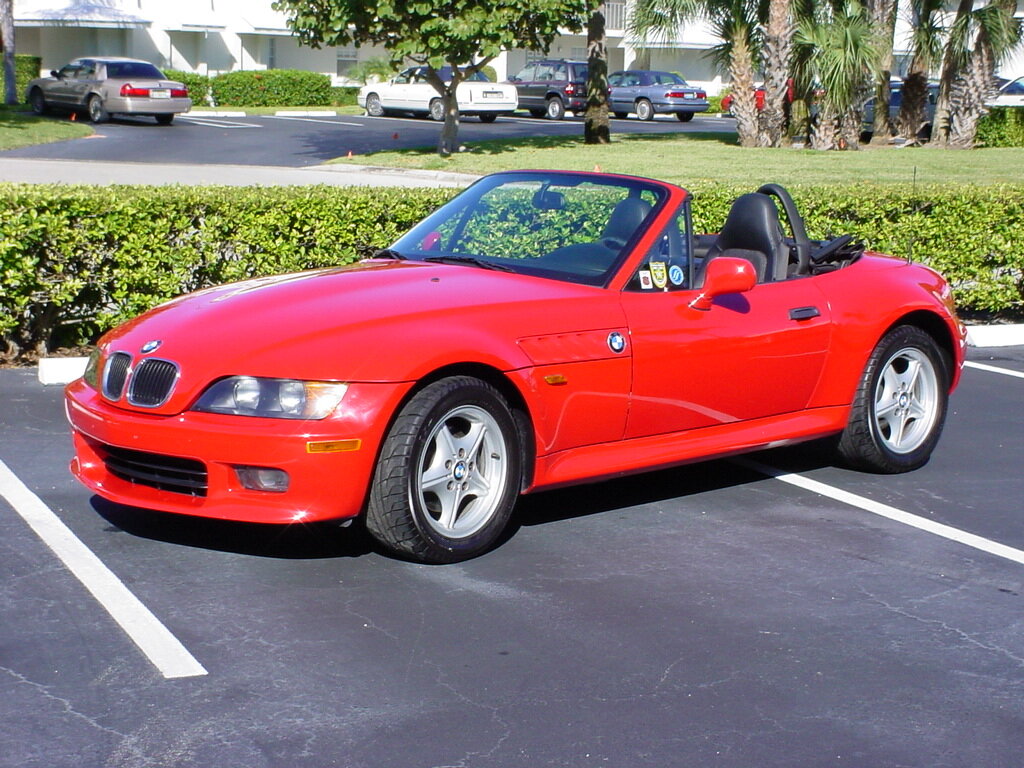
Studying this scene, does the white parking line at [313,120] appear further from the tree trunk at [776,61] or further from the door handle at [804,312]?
the door handle at [804,312]

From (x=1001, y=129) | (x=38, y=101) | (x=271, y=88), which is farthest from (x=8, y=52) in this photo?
(x=1001, y=129)

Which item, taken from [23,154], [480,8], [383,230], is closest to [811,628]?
[383,230]

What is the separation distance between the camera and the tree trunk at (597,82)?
1132 inches

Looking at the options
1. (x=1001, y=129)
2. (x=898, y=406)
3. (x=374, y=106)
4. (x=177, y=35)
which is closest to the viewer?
(x=898, y=406)

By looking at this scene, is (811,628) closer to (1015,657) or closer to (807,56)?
(1015,657)

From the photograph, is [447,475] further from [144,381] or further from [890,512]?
[890,512]

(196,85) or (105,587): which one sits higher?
(196,85)

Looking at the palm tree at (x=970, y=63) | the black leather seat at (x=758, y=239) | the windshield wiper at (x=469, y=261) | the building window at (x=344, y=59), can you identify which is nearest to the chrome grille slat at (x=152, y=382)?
the windshield wiper at (x=469, y=261)

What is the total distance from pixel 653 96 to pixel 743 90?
1636 cm

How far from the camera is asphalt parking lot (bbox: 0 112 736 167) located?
2811cm

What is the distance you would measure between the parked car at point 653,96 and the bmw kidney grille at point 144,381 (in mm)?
42086

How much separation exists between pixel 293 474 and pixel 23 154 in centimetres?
2433

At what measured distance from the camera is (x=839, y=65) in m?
27.4

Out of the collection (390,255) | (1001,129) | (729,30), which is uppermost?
(729,30)
